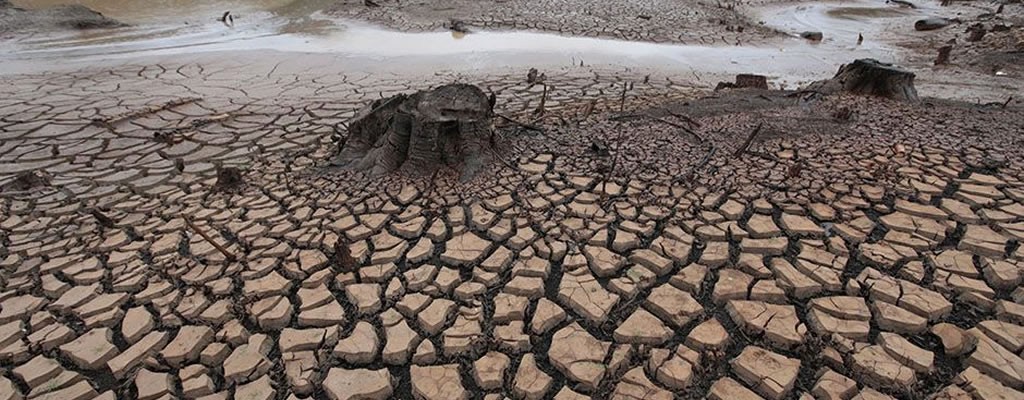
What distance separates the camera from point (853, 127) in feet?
13.6

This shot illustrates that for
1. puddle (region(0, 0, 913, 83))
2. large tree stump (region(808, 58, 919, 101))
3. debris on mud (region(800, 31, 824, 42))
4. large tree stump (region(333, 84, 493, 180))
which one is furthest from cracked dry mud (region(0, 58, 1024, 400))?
debris on mud (region(800, 31, 824, 42))

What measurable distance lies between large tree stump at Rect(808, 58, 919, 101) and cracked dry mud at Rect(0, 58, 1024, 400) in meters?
0.32

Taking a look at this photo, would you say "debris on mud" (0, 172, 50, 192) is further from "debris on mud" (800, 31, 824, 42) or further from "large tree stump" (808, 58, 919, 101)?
"debris on mud" (800, 31, 824, 42)

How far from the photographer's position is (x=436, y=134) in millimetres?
3535

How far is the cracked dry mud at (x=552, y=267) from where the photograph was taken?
7.23 ft

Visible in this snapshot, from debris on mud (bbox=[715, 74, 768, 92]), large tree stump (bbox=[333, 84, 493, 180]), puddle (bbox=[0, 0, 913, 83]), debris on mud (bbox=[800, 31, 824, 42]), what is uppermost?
debris on mud (bbox=[800, 31, 824, 42])

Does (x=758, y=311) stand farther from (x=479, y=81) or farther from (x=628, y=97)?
(x=479, y=81)

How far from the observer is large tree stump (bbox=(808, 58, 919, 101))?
4785 mm

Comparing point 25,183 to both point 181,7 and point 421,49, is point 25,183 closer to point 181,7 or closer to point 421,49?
point 421,49

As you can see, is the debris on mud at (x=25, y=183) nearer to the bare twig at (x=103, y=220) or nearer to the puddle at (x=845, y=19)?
the bare twig at (x=103, y=220)

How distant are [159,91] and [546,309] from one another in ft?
20.4

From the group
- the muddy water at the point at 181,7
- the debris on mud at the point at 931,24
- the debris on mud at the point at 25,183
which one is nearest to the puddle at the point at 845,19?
the debris on mud at the point at 931,24

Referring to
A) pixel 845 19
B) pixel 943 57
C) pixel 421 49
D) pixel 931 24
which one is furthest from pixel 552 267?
pixel 845 19

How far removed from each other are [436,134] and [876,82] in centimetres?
408
